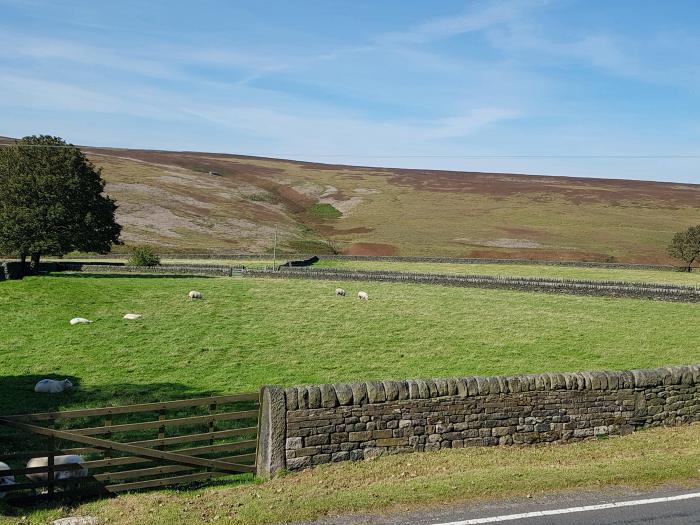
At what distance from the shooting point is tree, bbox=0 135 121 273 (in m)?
43.6

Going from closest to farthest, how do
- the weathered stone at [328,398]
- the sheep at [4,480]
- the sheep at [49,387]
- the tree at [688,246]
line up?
the sheep at [4,480]
the weathered stone at [328,398]
the sheep at [49,387]
the tree at [688,246]

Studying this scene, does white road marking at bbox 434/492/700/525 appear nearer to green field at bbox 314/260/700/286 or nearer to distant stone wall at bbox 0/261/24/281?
distant stone wall at bbox 0/261/24/281

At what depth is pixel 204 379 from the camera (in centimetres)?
2066

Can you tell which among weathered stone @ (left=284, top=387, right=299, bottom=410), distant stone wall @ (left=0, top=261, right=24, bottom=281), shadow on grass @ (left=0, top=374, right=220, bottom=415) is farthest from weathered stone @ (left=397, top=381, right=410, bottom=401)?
distant stone wall @ (left=0, top=261, right=24, bottom=281)

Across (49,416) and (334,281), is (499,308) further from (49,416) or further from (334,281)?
(49,416)

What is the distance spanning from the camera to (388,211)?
405 ft

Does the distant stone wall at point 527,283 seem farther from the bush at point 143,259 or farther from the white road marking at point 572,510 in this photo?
the white road marking at point 572,510

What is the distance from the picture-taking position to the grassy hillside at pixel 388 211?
9262 centimetres

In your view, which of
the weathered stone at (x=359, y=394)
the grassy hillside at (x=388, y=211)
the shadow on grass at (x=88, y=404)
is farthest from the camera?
the grassy hillside at (x=388, y=211)

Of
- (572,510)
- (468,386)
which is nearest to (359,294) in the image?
(468,386)

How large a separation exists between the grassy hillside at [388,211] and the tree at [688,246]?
12540mm

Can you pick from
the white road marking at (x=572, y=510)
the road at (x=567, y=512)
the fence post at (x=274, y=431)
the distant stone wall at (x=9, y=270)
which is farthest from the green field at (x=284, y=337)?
the white road marking at (x=572, y=510)

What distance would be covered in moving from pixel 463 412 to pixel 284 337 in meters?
14.5

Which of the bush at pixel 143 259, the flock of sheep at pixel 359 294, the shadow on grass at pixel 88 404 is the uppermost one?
the bush at pixel 143 259
